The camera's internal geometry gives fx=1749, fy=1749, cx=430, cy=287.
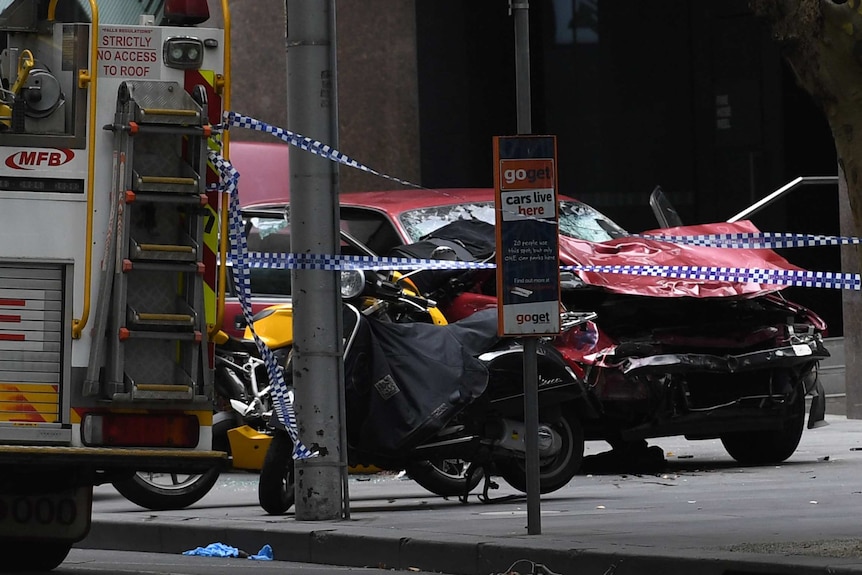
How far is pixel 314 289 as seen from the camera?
997 centimetres

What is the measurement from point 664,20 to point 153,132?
63.1ft

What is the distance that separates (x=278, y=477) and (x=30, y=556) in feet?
7.00

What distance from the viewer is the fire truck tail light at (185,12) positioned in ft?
25.4

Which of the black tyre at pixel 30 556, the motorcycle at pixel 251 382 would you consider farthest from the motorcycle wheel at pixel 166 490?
the black tyre at pixel 30 556

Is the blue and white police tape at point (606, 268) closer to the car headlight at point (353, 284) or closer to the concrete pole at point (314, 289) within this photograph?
the concrete pole at point (314, 289)

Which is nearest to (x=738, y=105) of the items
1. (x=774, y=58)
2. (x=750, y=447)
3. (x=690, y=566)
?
(x=774, y=58)

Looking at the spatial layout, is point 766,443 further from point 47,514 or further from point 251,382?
point 47,514

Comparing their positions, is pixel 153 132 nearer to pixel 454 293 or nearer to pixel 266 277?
pixel 454 293

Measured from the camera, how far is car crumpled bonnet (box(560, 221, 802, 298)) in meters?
12.2

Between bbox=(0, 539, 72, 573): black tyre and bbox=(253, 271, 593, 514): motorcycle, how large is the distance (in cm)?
190

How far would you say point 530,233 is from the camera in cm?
863

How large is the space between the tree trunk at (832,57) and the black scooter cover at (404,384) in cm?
328

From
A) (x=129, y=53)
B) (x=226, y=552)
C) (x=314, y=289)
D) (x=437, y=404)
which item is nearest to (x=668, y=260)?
(x=437, y=404)

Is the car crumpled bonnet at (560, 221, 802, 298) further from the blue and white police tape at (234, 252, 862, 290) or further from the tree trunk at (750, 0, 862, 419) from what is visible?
the tree trunk at (750, 0, 862, 419)
